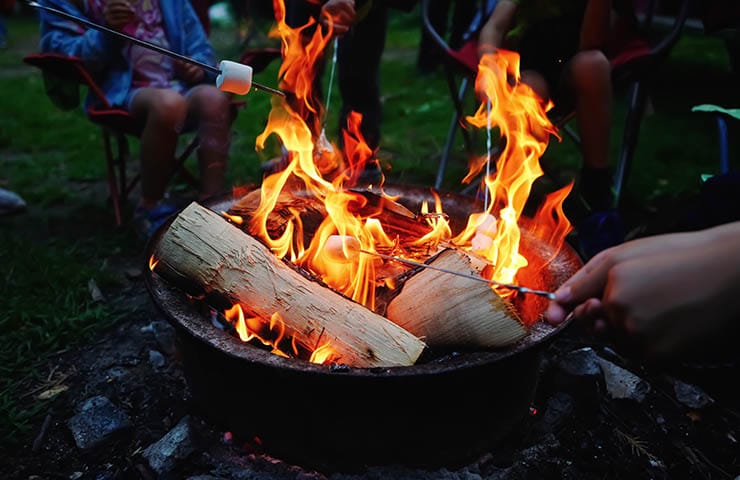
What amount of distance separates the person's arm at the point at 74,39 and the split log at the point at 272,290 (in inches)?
69.4

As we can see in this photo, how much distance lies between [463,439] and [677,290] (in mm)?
Answer: 1003

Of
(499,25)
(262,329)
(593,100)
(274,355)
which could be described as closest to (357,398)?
(274,355)

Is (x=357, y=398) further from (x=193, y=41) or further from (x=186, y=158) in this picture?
(x=193, y=41)

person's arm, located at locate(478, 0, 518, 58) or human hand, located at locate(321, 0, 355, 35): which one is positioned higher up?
human hand, located at locate(321, 0, 355, 35)

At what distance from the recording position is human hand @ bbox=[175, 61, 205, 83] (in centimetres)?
321

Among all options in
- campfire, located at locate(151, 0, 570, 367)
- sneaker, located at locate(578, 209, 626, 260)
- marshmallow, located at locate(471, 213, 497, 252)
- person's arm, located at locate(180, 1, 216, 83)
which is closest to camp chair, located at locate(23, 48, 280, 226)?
person's arm, located at locate(180, 1, 216, 83)

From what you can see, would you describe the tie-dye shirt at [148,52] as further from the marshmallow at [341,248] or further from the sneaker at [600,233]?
the sneaker at [600,233]

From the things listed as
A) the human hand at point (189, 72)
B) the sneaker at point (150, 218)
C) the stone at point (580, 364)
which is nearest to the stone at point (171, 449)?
the stone at point (580, 364)

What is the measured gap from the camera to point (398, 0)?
3.38m

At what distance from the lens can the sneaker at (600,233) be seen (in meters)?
2.67

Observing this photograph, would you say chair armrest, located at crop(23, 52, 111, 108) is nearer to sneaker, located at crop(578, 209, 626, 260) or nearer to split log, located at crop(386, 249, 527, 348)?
split log, located at crop(386, 249, 527, 348)

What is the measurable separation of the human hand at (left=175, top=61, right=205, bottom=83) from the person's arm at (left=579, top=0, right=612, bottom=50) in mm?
2122

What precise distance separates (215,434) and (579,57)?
8.16 feet

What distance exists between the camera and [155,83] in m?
3.19
